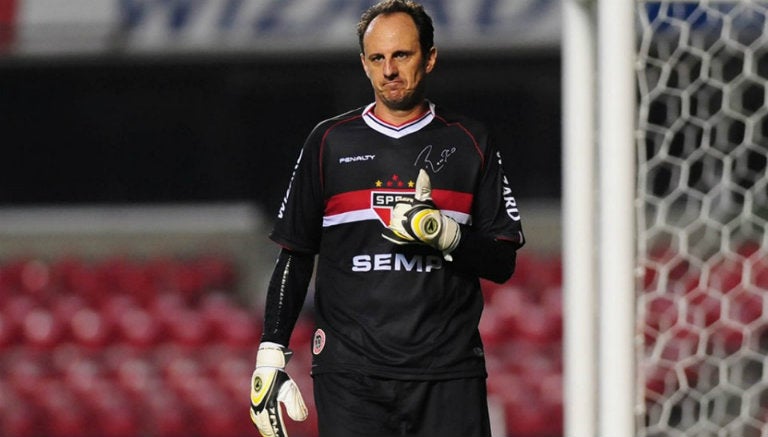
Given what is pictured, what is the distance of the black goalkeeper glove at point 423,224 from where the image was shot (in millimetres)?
2420

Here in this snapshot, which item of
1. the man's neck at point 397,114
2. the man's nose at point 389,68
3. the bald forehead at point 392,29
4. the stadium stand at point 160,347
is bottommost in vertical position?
the stadium stand at point 160,347

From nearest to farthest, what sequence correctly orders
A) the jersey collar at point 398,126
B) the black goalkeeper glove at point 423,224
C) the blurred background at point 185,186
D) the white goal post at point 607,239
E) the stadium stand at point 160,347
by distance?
the black goalkeeper glove at point 423,224 < the jersey collar at point 398,126 < the white goal post at point 607,239 < the stadium stand at point 160,347 < the blurred background at point 185,186

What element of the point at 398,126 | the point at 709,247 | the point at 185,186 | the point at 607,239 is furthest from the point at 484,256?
the point at 185,186

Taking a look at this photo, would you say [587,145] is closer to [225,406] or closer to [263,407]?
[263,407]

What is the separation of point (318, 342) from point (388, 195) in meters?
0.35

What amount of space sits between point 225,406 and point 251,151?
334cm

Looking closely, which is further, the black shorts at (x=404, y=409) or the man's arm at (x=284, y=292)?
the man's arm at (x=284, y=292)

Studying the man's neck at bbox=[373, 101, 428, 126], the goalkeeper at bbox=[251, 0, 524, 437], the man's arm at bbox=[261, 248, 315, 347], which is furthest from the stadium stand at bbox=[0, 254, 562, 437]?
the man's neck at bbox=[373, 101, 428, 126]

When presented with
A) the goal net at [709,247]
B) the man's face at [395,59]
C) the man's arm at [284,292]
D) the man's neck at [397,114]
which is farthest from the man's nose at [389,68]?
the goal net at [709,247]

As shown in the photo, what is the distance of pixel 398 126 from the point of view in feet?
8.67

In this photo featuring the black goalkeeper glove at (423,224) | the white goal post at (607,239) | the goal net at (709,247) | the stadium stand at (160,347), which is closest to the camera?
the black goalkeeper glove at (423,224)

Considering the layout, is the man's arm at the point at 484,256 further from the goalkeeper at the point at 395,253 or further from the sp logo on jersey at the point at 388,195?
the sp logo on jersey at the point at 388,195

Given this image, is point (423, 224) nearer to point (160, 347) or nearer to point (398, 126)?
point (398, 126)

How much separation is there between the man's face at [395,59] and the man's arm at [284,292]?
409 millimetres
